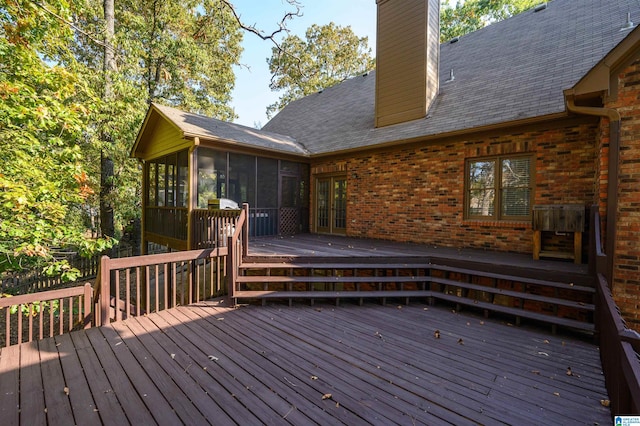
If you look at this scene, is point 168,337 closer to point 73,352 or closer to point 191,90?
point 73,352

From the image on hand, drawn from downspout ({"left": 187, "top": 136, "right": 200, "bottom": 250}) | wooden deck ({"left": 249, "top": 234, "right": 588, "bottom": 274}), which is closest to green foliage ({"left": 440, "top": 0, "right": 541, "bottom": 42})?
wooden deck ({"left": 249, "top": 234, "right": 588, "bottom": 274})

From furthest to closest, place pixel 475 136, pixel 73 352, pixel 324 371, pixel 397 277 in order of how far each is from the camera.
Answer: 1. pixel 475 136
2. pixel 397 277
3. pixel 73 352
4. pixel 324 371

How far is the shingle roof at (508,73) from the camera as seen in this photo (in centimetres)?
623

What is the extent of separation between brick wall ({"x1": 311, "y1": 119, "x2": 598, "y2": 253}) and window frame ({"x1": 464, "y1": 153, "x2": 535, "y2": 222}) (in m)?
0.11

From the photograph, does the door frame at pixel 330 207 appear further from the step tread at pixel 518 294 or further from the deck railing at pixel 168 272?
the step tread at pixel 518 294

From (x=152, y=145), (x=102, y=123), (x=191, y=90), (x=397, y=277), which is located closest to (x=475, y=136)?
(x=397, y=277)

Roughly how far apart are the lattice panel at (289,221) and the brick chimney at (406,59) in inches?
153

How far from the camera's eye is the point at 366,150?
27.9ft

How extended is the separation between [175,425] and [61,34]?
9157mm

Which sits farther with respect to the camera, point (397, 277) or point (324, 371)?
point (397, 277)

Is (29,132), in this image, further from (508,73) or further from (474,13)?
(474,13)

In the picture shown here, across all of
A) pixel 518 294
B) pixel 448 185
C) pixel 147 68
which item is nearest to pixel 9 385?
pixel 518 294

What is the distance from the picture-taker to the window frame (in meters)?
5.98

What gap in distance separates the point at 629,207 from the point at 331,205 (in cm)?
695
